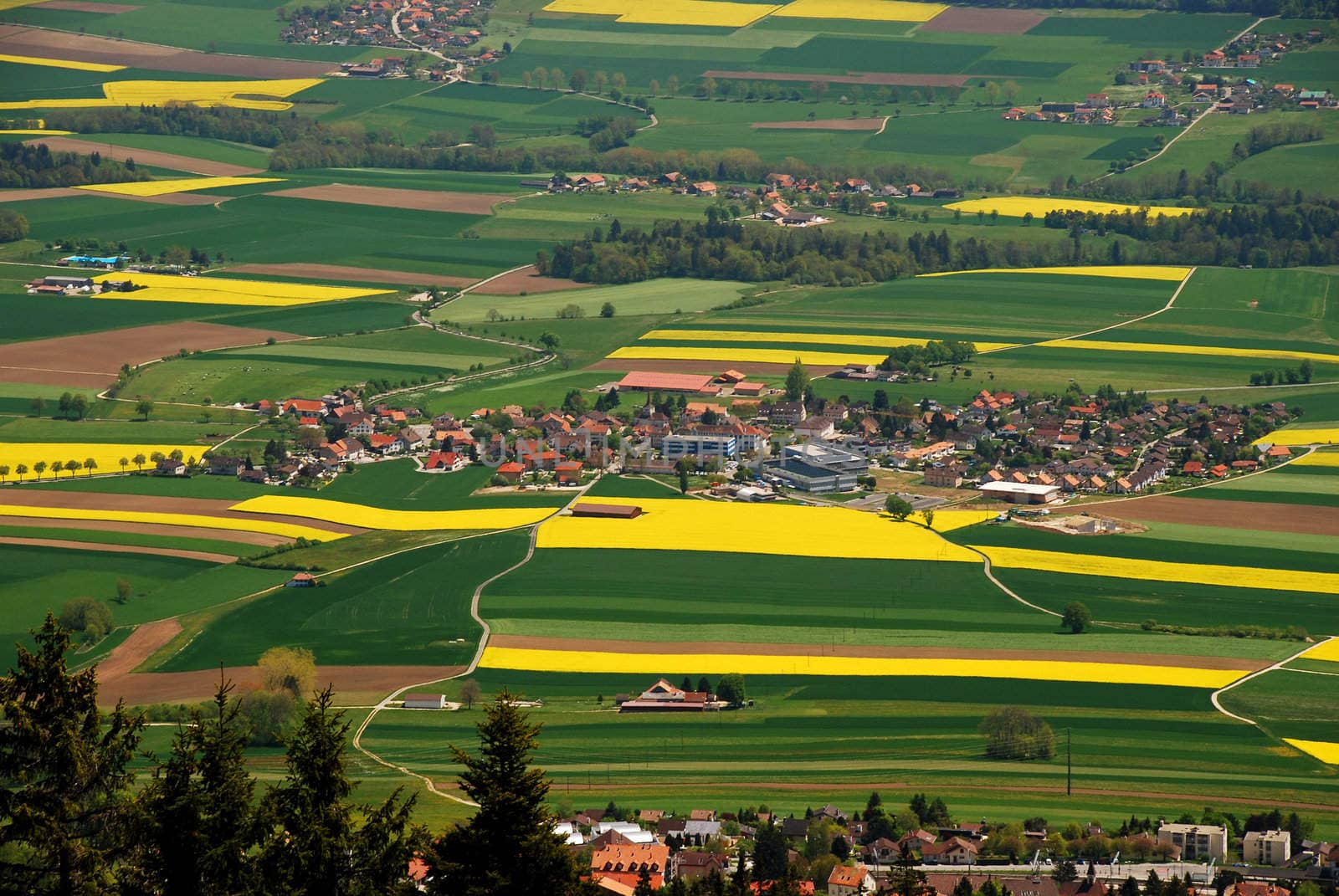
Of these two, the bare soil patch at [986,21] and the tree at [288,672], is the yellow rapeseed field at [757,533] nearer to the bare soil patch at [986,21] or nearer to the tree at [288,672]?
the tree at [288,672]

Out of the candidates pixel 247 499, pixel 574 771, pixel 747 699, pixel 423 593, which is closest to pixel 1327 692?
pixel 747 699

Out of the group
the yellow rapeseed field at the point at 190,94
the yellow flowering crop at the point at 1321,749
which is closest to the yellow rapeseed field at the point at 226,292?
the yellow rapeseed field at the point at 190,94

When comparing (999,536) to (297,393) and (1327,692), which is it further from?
(297,393)

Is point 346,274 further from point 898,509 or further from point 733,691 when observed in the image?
point 733,691

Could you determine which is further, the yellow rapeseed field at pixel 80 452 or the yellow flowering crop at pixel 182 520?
the yellow rapeseed field at pixel 80 452

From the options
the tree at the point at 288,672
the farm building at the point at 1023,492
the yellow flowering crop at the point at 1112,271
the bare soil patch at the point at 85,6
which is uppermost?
the bare soil patch at the point at 85,6

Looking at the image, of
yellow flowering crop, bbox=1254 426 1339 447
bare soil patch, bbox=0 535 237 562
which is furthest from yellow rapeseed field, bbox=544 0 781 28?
bare soil patch, bbox=0 535 237 562

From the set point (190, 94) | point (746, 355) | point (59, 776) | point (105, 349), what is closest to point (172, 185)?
point (190, 94)
